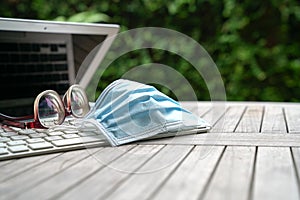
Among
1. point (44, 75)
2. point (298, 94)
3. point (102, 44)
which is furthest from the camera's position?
point (298, 94)

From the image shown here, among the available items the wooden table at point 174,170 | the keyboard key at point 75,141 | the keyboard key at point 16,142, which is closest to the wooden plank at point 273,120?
the wooden table at point 174,170

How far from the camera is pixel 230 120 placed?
1.63 m

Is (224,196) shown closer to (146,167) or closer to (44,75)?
(146,167)

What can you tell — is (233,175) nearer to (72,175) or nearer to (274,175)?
(274,175)

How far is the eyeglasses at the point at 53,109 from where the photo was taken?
4.69 feet

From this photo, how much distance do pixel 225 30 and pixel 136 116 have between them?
1.55 m

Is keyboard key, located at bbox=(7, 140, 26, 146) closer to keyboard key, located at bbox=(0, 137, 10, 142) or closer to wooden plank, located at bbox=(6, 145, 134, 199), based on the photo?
keyboard key, located at bbox=(0, 137, 10, 142)

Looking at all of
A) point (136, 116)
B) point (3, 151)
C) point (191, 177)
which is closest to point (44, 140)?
point (3, 151)

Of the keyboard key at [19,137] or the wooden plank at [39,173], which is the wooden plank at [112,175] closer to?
the wooden plank at [39,173]

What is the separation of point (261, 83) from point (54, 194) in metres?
2.11

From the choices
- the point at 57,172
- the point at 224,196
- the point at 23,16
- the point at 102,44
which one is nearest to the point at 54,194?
the point at 57,172

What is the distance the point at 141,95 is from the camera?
1.37m

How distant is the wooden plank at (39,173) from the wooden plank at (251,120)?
0.52 metres

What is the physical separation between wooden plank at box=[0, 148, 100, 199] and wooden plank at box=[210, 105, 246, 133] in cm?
46
